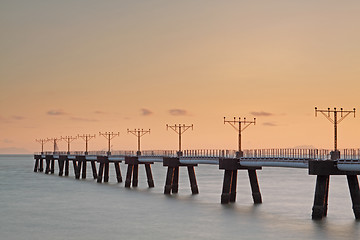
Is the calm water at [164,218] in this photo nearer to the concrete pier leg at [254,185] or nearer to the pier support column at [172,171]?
the concrete pier leg at [254,185]

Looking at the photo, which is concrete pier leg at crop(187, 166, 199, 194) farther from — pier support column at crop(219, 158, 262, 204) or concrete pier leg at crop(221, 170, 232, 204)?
concrete pier leg at crop(221, 170, 232, 204)

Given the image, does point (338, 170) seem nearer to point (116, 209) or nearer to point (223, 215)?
point (223, 215)

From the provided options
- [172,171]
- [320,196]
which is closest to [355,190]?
[320,196]

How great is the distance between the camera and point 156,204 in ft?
251

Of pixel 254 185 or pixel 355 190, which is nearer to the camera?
pixel 355 190

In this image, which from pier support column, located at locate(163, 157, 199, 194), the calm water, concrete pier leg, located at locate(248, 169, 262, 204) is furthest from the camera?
pier support column, located at locate(163, 157, 199, 194)

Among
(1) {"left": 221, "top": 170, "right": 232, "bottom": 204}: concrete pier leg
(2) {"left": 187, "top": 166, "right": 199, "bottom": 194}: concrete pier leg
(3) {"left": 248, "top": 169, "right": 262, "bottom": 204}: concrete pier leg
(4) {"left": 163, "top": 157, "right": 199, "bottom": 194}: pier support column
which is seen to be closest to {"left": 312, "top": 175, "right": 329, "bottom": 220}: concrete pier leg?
(3) {"left": 248, "top": 169, "right": 262, "bottom": 204}: concrete pier leg

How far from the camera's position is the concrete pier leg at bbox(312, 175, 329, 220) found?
56000 millimetres

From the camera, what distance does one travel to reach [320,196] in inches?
2201

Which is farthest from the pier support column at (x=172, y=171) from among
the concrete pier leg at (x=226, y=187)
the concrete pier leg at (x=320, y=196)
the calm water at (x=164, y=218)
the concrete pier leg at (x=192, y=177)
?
the concrete pier leg at (x=320, y=196)

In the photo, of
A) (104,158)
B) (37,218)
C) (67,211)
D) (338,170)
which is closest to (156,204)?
(67,211)

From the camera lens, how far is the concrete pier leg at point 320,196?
56.0m

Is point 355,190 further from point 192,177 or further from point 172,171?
point 192,177

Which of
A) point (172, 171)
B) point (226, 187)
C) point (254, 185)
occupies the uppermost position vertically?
point (172, 171)
